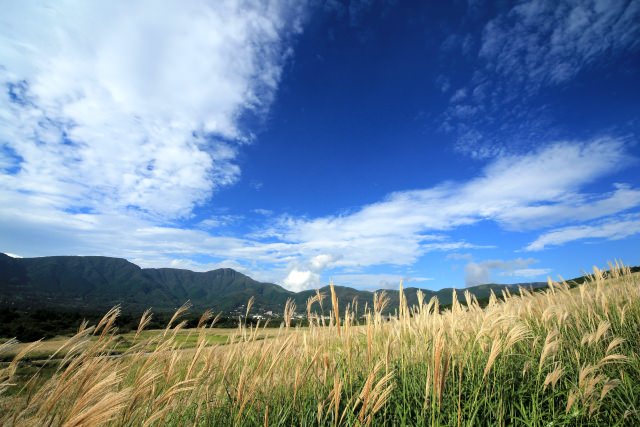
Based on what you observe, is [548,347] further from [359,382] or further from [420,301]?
[359,382]

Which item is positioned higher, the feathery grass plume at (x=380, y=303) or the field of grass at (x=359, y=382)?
the feathery grass plume at (x=380, y=303)

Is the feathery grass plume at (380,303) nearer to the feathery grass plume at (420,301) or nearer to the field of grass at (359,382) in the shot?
the field of grass at (359,382)

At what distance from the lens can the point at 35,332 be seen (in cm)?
3094

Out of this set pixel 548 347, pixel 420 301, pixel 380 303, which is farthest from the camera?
pixel 420 301

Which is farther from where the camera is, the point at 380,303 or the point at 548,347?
the point at 380,303

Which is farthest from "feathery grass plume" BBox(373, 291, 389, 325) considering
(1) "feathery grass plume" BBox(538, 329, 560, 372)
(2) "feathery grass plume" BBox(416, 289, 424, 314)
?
(1) "feathery grass plume" BBox(538, 329, 560, 372)

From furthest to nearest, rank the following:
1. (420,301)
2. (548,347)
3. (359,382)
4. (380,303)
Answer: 1. (420,301)
2. (359,382)
3. (380,303)
4. (548,347)

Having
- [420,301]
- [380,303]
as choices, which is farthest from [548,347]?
[420,301]

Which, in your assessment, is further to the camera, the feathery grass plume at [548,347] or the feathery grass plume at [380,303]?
the feathery grass plume at [380,303]

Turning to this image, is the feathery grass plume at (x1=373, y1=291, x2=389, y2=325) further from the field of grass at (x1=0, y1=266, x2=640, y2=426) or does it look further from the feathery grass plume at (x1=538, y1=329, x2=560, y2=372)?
the feathery grass plume at (x1=538, y1=329, x2=560, y2=372)

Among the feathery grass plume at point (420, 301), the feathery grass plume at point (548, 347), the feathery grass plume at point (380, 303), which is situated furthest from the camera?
the feathery grass plume at point (420, 301)

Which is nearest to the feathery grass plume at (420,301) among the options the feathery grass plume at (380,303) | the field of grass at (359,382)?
the field of grass at (359,382)

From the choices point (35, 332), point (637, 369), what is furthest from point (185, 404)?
point (35, 332)

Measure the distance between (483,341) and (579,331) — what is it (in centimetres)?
275
